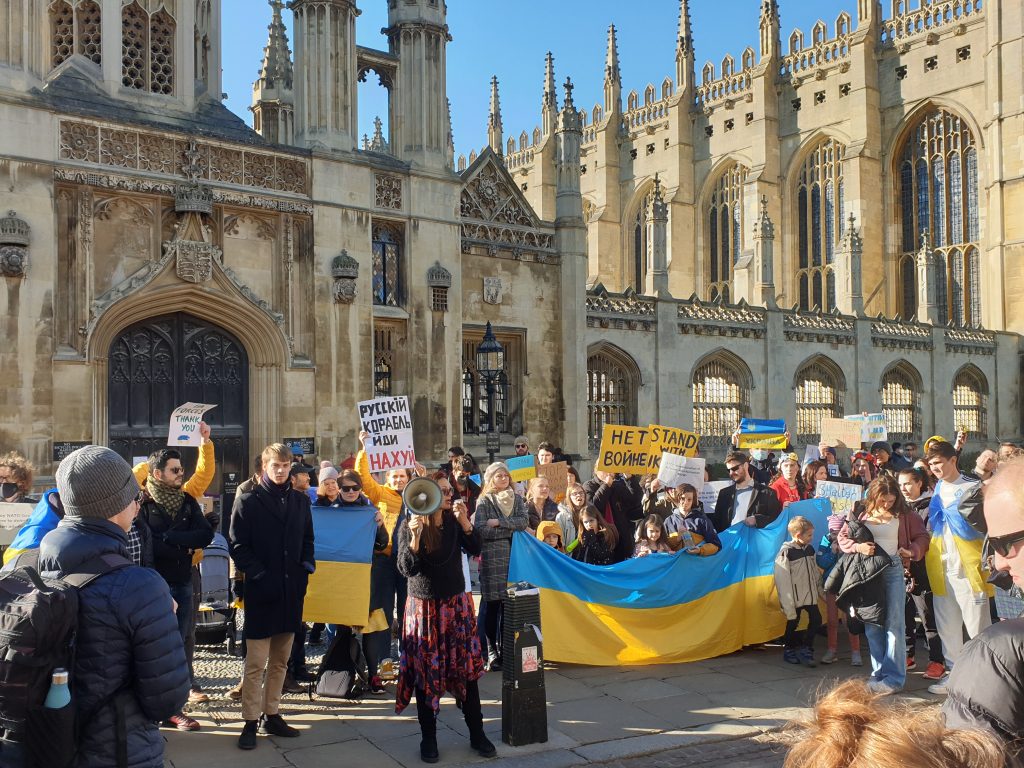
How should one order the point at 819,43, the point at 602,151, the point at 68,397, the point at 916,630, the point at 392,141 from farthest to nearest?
1. the point at 602,151
2. the point at 819,43
3. the point at 392,141
4. the point at 68,397
5. the point at 916,630

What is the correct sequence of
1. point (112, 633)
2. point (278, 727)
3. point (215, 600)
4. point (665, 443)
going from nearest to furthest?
1. point (112, 633)
2. point (278, 727)
3. point (215, 600)
4. point (665, 443)

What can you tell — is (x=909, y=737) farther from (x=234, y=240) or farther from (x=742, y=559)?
(x=234, y=240)

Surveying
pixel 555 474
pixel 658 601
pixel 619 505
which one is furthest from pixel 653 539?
pixel 555 474

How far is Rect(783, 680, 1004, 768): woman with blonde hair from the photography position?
5.27ft

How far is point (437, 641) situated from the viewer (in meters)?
6.22

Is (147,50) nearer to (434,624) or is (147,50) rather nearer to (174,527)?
(174,527)

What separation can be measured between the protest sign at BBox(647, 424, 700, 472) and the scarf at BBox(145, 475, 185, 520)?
6.14 meters

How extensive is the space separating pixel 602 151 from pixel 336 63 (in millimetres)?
36123

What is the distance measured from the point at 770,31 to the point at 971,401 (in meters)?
19.9

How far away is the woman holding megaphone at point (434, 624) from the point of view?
20.1ft

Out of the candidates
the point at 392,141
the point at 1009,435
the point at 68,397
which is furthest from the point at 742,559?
the point at 1009,435

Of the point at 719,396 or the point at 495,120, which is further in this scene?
the point at 495,120

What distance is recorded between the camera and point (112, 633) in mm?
3129

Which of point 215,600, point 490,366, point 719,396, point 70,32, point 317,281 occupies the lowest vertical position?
point 215,600
